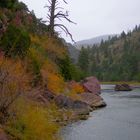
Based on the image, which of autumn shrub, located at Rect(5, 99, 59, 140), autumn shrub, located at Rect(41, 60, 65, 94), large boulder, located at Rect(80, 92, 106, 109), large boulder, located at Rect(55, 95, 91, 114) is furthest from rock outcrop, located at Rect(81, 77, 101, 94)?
autumn shrub, located at Rect(5, 99, 59, 140)

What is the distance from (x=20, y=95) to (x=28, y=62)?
12334 millimetres

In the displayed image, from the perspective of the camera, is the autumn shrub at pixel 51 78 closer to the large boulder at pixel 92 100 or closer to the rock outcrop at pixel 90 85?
the large boulder at pixel 92 100

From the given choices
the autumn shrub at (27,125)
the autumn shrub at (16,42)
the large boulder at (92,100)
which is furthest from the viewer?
the large boulder at (92,100)

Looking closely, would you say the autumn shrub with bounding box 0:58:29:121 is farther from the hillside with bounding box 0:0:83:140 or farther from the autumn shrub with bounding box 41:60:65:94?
the autumn shrub with bounding box 41:60:65:94

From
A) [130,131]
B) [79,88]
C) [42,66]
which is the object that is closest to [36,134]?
[130,131]

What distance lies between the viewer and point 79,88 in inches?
1946

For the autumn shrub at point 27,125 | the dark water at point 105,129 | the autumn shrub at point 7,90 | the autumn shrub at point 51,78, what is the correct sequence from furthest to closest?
1. the autumn shrub at point 51,78
2. the dark water at point 105,129
3. the autumn shrub at point 7,90
4. the autumn shrub at point 27,125

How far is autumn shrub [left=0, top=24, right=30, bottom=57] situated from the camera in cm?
2811

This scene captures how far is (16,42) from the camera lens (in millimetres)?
29172

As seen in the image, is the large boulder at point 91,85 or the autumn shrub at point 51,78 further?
the large boulder at point 91,85

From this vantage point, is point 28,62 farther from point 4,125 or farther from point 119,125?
point 4,125

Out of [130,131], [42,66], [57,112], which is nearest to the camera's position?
[130,131]

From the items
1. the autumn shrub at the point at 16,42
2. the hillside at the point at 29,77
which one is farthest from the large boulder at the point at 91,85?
the autumn shrub at the point at 16,42

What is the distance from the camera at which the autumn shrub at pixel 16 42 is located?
28.1 metres
